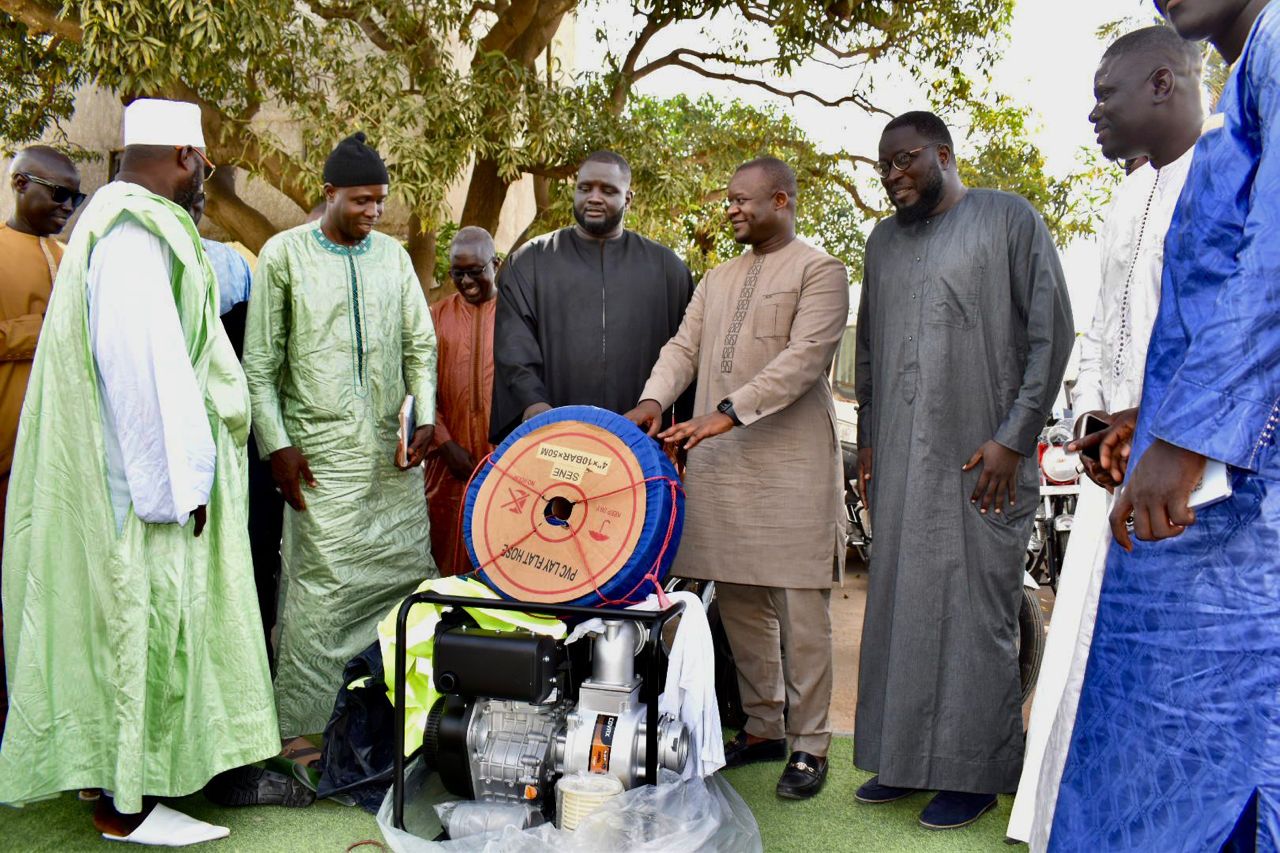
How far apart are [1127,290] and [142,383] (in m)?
2.48

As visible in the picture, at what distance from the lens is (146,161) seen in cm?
311

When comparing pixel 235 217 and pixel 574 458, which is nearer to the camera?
pixel 574 458

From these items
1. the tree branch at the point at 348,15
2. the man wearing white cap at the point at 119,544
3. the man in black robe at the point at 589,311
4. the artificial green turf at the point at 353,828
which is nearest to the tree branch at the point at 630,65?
the tree branch at the point at 348,15

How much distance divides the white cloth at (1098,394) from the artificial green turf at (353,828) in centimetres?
28

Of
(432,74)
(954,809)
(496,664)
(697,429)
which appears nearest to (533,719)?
(496,664)

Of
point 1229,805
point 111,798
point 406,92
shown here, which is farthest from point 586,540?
point 406,92

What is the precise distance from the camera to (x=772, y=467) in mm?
3568

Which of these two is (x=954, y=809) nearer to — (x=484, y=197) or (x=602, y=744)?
(x=602, y=744)

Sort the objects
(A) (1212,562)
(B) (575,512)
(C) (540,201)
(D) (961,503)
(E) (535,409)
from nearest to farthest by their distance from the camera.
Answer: (A) (1212,562) → (B) (575,512) → (D) (961,503) → (E) (535,409) → (C) (540,201)

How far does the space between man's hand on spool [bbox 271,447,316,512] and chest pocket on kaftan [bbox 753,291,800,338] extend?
1578mm

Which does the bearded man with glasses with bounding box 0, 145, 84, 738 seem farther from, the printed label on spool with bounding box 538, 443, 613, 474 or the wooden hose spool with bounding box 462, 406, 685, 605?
the printed label on spool with bounding box 538, 443, 613, 474

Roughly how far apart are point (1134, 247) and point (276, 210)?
34.7ft

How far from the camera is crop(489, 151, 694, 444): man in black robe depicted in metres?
3.96

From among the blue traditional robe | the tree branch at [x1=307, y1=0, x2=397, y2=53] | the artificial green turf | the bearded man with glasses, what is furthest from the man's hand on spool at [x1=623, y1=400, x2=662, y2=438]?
the tree branch at [x1=307, y1=0, x2=397, y2=53]
